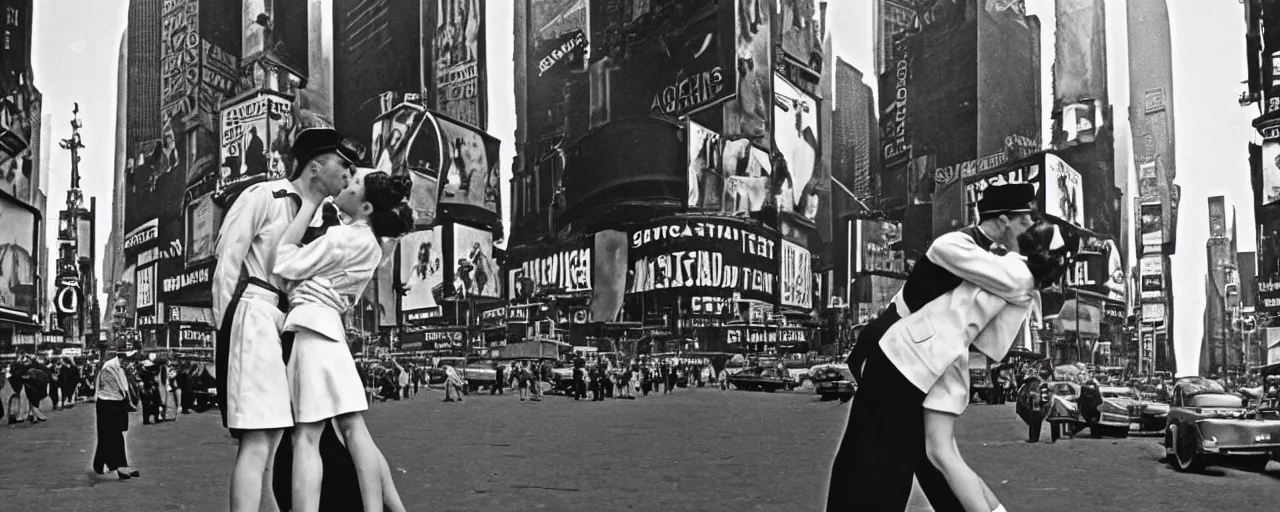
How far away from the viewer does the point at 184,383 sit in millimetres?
14273

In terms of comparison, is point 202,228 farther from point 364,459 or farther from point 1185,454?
point 364,459

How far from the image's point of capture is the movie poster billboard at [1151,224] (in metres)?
13.0

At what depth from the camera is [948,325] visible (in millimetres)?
2666

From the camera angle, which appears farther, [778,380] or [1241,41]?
[778,380]

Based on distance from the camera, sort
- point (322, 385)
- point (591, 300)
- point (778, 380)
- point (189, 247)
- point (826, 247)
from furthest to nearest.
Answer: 1. point (778, 380)
2. point (591, 300)
3. point (826, 247)
4. point (189, 247)
5. point (322, 385)

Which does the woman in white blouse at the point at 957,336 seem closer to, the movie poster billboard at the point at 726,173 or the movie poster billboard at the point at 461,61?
the movie poster billboard at the point at 461,61

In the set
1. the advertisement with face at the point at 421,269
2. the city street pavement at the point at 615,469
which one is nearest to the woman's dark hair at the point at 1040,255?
the city street pavement at the point at 615,469

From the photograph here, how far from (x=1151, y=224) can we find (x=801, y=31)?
6036 mm

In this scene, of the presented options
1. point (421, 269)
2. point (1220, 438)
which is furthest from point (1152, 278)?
point (421, 269)

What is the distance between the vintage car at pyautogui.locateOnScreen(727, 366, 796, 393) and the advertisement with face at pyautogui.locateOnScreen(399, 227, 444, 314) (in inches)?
219

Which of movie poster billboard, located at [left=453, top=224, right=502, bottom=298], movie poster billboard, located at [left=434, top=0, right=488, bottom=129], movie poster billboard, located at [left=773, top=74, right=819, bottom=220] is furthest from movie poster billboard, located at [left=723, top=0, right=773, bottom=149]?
movie poster billboard, located at [left=453, top=224, right=502, bottom=298]

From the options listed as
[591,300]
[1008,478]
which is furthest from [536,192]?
[1008,478]

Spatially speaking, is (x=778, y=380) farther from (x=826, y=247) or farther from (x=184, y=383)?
(x=184, y=383)

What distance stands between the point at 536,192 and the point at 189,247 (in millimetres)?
5911
